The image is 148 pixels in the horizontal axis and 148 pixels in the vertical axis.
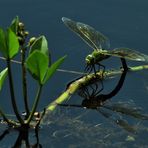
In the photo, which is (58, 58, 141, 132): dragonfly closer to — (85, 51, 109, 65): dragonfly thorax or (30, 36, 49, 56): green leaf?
(85, 51, 109, 65): dragonfly thorax

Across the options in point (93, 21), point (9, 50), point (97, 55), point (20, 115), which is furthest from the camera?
point (93, 21)

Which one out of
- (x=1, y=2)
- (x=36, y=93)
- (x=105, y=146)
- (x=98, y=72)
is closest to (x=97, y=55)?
(x=98, y=72)

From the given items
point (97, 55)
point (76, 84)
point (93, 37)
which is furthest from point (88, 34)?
point (76, 84)

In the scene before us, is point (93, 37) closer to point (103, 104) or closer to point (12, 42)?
point (103, 104)

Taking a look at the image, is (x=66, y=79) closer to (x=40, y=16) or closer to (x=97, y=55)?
(x=97, y=55)

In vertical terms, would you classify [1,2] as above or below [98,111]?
above

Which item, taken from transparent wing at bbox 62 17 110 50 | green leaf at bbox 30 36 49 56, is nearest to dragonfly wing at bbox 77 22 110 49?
transparent wing at bbox 62 17 110 50

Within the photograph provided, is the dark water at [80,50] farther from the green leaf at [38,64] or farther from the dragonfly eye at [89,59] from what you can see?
the green leaf at [38,64]
